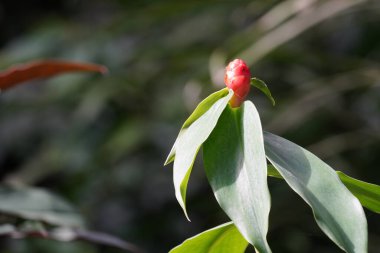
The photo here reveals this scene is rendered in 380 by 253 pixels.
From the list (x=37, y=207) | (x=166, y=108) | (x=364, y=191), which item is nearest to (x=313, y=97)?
(x=166, y=108)

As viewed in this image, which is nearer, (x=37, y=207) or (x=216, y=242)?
(x=216, y=242)

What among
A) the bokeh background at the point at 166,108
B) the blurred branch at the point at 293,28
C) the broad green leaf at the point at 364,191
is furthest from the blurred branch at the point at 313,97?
the broad green leaf at the point at 364,191

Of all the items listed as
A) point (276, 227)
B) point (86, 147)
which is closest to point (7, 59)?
point (86, 147)

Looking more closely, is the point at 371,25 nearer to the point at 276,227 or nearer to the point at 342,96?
the point at 342,96

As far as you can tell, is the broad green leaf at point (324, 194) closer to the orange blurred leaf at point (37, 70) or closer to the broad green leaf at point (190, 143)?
the broad green leaf at point (190, 143)

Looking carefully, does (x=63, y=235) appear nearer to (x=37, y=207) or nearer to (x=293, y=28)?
(x=37, y=207)

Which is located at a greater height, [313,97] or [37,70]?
[37,70]

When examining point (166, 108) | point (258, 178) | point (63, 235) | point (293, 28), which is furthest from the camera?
point (166, 108)
